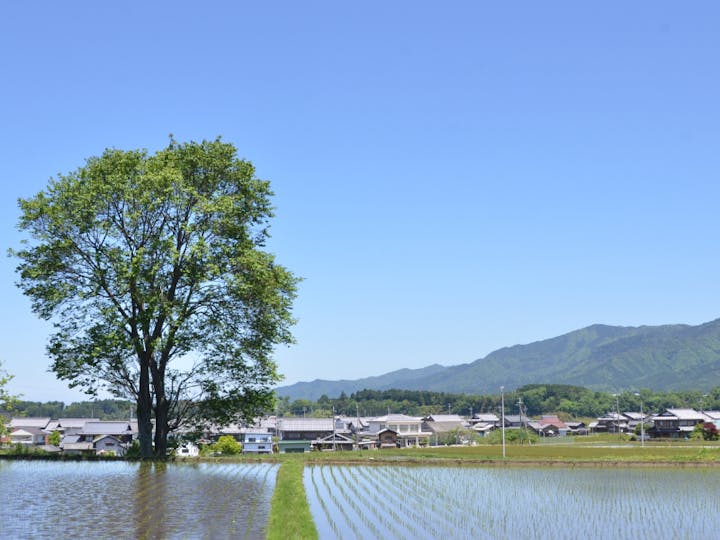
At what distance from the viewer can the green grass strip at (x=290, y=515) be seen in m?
13.6

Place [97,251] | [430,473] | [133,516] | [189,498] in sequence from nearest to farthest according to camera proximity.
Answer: [133,516] → [189,498] → [97,251] → [430,473]

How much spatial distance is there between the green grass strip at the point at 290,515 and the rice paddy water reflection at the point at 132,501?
304 mm

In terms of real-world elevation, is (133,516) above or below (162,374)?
below

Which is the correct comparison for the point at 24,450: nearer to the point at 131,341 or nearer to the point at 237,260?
the point at 131,341

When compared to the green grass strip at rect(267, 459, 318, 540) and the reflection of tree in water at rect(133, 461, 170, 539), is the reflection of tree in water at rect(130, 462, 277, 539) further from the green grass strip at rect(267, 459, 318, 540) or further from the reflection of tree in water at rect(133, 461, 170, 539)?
the green grass strip at rect(267, 459, 318, 540)

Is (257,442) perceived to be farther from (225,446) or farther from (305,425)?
(225,446)

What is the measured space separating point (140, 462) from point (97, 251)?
9.15 m

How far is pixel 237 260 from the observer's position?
28578 mm

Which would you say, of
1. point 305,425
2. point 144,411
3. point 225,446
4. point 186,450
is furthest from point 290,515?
point 305,425

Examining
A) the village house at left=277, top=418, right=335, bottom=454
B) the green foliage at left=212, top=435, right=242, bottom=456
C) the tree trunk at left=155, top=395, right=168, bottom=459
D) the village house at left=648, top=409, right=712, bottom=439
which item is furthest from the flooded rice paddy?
the village house at left=648, top=409, right=712, bottom=439

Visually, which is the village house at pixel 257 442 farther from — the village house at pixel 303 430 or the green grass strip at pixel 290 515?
the green grass strip at pixel 290 515

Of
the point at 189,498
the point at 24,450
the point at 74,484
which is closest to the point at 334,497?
the point at 189,498

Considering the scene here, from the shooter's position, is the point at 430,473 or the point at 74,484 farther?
the point at 430,473

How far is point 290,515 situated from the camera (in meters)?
15.7
